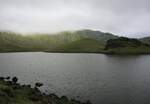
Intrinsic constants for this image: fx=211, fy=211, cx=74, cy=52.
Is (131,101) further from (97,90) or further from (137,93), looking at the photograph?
(97,90)

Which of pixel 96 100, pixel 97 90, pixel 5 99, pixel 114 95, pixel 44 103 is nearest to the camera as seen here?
pixel 5 99

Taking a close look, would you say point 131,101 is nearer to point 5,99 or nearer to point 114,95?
point 114,95

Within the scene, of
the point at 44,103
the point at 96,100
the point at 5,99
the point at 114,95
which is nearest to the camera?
the point at 5,99

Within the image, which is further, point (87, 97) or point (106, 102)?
point (87, 97)

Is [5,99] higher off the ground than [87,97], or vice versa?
[5,99]

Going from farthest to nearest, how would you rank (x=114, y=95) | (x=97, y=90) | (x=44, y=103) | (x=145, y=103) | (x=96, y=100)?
(x=97, y=90) < (x=114, y=95) < (x=96, y=100) < (x=145, y=103) < (x=44, y=103)

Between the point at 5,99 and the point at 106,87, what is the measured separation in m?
33.6

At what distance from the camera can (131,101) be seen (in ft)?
142

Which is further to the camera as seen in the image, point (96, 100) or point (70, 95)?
point (70, 95)

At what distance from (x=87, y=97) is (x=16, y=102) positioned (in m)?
20.2

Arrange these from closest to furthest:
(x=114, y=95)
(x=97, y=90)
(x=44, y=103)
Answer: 1. (x=44, y=103)
2. (x=114, y=95)
3. (x=97, y=90)

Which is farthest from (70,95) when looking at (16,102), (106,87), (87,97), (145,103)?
(16,102)

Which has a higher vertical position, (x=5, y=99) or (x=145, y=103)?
(x=5, y=99)

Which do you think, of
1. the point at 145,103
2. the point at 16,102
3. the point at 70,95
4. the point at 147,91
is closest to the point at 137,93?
the point at 147,91
